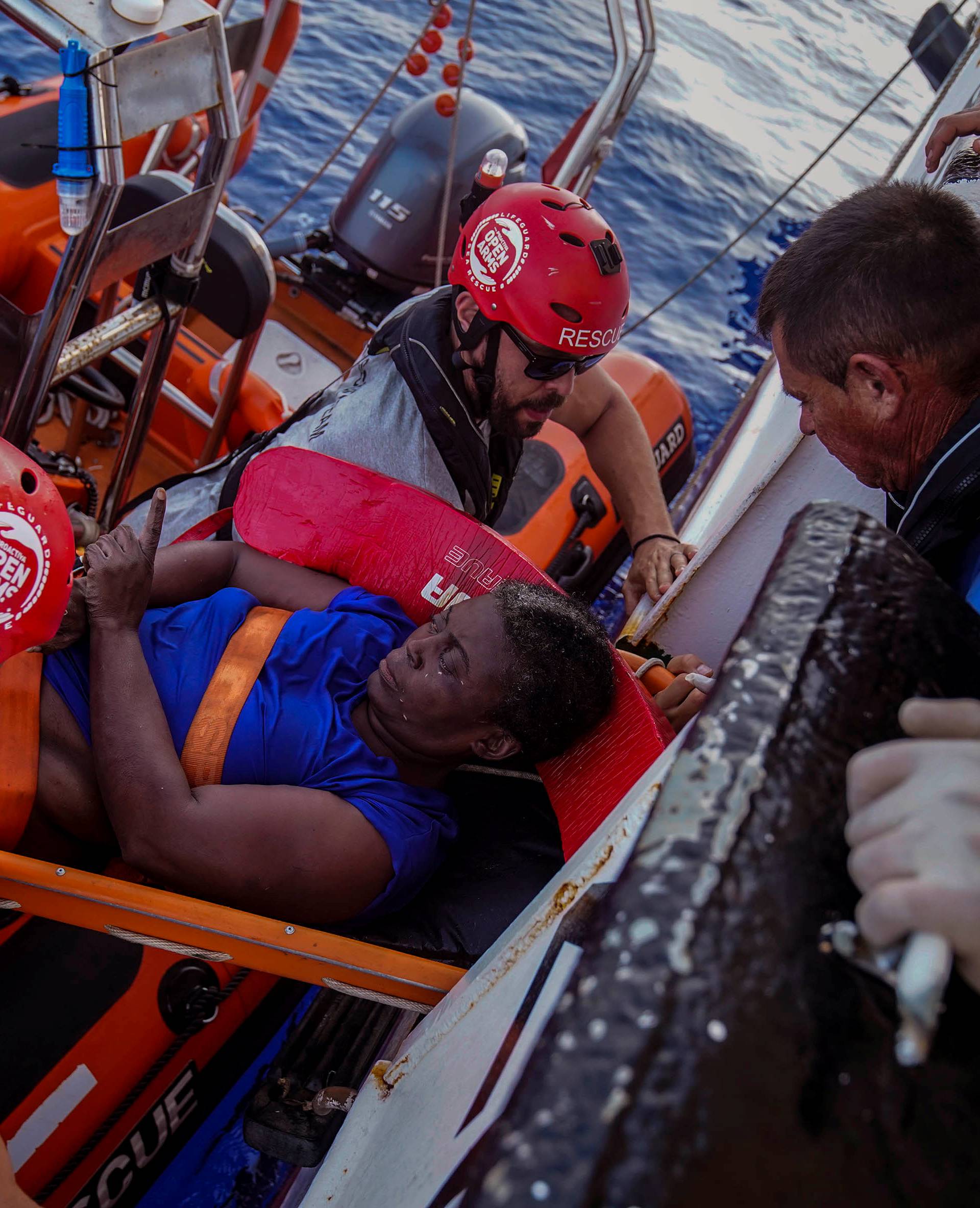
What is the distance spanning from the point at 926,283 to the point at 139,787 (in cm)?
174

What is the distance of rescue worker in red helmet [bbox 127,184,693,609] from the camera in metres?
2.66

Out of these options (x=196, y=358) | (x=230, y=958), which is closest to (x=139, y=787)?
(x=230, y=958)

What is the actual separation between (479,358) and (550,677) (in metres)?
1.09

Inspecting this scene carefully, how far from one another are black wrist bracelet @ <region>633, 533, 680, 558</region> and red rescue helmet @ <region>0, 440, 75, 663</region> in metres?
1.96

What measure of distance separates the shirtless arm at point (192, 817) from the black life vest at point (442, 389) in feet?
3.06

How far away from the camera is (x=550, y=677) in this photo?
2.15m

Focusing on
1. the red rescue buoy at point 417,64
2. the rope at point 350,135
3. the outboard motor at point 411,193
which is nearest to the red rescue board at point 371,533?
the rope at point 350,135

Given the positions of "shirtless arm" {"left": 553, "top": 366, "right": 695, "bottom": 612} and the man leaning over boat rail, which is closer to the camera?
the man leaning over boat rail

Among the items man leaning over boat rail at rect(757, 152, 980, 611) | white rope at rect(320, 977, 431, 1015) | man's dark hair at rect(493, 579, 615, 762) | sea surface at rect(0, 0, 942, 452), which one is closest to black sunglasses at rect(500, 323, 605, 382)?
man's dark hair at rect(493, 579, 615, 762)

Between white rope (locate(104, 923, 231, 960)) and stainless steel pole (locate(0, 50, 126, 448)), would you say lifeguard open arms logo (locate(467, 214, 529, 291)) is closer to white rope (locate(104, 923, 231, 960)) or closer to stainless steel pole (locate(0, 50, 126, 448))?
stainless steel pole (locate(0, 50, 126, 448))

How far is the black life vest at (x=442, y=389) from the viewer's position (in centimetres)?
265

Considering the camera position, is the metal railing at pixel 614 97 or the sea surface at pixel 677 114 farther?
the sea surface at pixel 677 114

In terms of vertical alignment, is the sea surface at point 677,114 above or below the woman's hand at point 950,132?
below

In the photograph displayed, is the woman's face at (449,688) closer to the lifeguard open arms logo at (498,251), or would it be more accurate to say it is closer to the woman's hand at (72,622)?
the woman's hand at (72,622)
